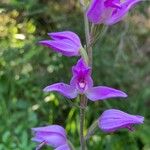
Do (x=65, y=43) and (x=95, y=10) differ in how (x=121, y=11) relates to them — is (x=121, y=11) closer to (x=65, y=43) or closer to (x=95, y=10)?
(x=95, y=10)

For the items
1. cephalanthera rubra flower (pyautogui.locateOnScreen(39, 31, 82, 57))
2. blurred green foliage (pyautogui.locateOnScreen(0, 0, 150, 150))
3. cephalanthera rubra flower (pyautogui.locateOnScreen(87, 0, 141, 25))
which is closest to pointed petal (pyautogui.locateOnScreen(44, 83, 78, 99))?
cephalanthera rubra flower (pyautogui.locateOnScreen(39, 31, 82, 57))

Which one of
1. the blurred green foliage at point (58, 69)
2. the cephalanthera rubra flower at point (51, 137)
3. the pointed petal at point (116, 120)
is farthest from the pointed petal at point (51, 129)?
the blurred green foliage at point (58, 69)

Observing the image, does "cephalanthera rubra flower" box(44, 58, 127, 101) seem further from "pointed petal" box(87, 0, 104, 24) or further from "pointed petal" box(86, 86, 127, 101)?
"pointed petal" box(87, 0, 104, 24)

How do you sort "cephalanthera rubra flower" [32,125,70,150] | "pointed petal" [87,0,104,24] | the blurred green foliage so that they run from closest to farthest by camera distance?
"pointed petal" [87,0,104,24] < "cephalanthera rubra flower" [32,125,70,150] < the blurred green foliage

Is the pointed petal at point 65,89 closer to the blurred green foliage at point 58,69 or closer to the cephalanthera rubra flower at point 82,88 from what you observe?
the cephalanthera rubra flower at point 82,88

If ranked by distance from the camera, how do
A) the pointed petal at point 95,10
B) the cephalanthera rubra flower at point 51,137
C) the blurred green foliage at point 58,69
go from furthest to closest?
the blurred green foliage at point 58,69, the cephalanthera rubra flower at point 51,137, the pointed petal at point 95,10

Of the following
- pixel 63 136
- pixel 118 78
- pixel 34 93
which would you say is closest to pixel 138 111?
pixel 118 78

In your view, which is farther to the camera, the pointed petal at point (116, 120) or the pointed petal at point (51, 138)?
the pointed petal at point (51, 138)
